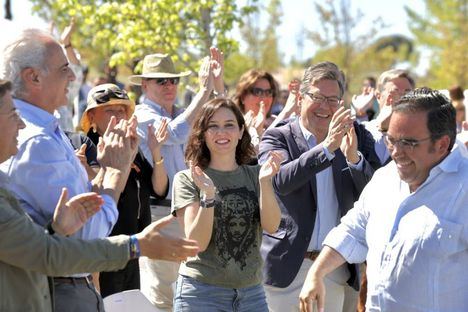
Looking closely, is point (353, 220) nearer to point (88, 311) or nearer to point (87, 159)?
point (88, 311)

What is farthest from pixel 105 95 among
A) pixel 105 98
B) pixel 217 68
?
pixel 217 68

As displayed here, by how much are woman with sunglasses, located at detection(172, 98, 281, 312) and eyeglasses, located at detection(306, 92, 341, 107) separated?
37.5 inches

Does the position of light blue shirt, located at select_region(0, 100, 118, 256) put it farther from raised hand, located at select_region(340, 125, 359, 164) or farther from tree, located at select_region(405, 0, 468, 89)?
tree, located at select_region(405, 0, 468, 89)

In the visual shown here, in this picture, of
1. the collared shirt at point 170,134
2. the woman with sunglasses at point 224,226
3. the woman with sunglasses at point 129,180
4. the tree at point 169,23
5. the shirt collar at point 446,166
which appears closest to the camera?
the shirt collar at point 446,166

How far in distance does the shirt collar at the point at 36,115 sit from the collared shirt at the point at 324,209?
104 inches

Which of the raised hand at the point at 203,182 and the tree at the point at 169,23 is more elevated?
the tree at the point at 169,23

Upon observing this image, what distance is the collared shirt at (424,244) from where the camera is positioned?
4.50 meters

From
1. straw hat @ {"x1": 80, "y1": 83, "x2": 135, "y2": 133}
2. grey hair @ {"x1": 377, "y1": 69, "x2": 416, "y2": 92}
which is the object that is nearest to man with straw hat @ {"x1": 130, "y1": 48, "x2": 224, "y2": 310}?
straw hat @ {"x1": 80, "y1": 83, "x2": 135, "y2": 133}

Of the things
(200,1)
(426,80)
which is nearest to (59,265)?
(200,1)

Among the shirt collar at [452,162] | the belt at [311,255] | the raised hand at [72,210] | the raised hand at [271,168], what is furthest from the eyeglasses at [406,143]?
the belt at [311,255]

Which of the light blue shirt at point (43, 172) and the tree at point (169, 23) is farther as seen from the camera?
the tree at point (169, 23)

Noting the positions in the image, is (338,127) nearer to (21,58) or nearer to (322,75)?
(322,75)

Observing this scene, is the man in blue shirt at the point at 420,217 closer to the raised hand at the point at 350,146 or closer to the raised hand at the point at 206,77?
the raised hand at the point at 350,146

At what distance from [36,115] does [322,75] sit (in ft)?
9.24
